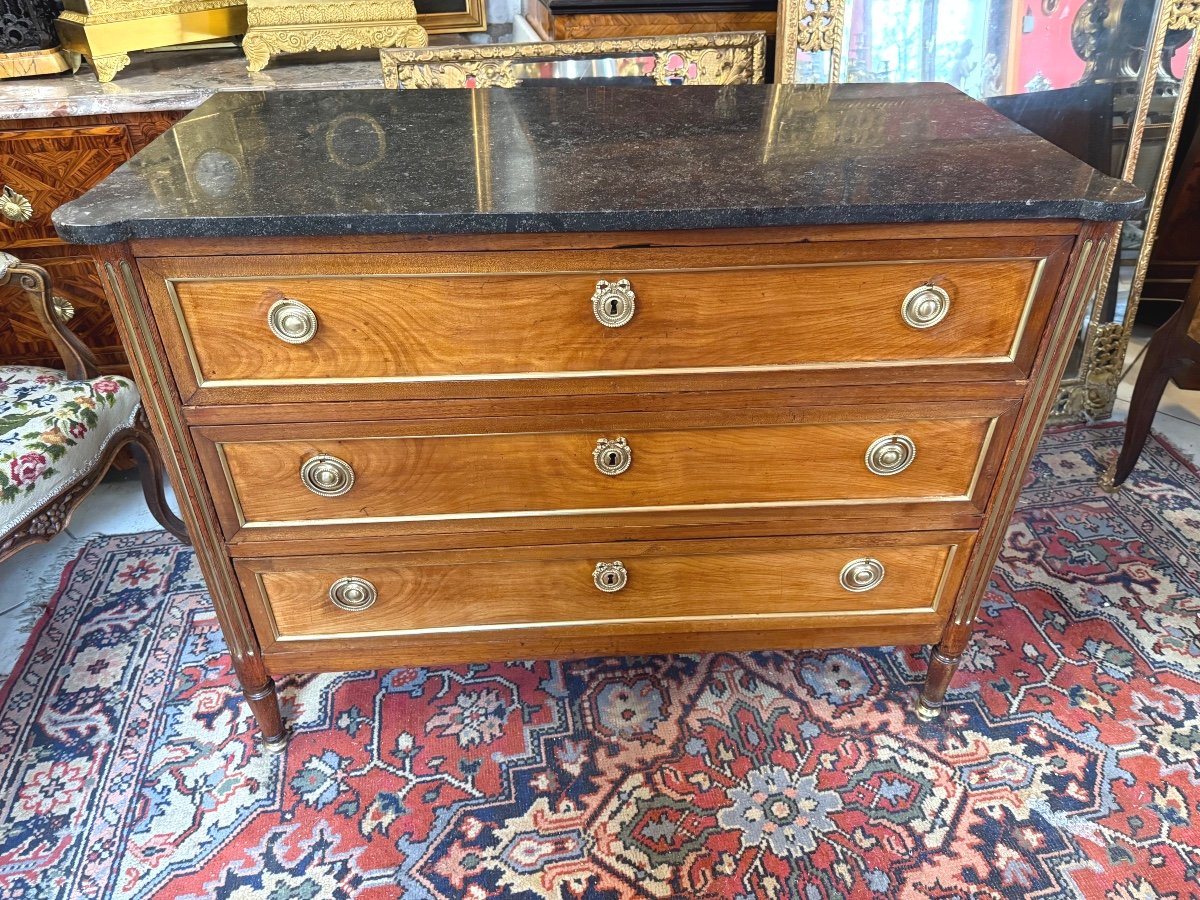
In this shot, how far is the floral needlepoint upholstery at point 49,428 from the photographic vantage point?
4.84 ft

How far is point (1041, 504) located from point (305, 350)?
188cm

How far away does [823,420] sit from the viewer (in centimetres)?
121

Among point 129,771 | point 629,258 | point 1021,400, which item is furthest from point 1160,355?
point 129,771

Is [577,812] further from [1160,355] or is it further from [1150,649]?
[1160,355]

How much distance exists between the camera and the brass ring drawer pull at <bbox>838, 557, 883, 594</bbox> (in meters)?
1.37

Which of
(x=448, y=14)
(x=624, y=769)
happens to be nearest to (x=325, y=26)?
(x=448, y=14)

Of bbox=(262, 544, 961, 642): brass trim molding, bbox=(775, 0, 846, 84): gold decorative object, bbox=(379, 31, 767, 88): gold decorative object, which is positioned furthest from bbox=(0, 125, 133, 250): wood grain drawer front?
bbox=(775, 0, 846, 84): gold decorative object

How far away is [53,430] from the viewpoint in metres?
1.55

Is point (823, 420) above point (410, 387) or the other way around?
the other way around

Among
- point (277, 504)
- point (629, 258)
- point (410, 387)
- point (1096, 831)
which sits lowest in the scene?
point (1096, 831)

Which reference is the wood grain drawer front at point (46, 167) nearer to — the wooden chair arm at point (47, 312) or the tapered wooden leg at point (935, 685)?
the wooden chair arm at point (47, 312)

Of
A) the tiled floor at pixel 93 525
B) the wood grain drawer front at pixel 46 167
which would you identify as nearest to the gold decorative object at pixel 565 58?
the wood grain drawer front at pixel 46 167

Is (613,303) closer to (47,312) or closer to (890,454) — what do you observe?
(890,454)

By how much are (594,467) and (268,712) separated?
2.60ft
